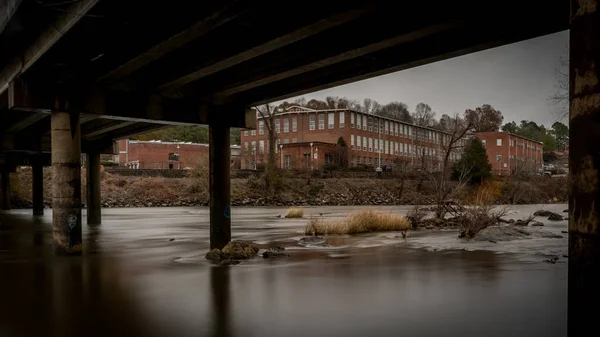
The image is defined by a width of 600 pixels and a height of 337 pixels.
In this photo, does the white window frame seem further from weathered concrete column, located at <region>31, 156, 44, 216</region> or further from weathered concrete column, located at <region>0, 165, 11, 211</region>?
weathered concrete column, located at <region>31, 156, 44, 216</region>

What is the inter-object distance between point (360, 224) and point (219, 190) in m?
10.6

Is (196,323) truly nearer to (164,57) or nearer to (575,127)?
(575,127)

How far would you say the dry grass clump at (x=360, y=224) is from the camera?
2441 centimetres

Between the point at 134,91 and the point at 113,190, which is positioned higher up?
the point at 134,91

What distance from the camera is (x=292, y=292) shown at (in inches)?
440

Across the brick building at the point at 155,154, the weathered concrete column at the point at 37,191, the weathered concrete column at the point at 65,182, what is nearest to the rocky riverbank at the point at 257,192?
the weathered concrete column at the point at 37,191

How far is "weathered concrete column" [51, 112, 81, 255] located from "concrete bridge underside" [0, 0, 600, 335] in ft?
0.10

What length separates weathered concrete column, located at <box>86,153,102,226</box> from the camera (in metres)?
28.2

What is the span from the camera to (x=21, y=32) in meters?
12.8

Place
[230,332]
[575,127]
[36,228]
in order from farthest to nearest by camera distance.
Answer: [36,228]
[230,332]
[575,127]

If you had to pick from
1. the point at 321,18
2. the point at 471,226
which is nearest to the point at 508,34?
the point at 321,18

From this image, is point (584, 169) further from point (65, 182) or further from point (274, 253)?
point (65, 182)

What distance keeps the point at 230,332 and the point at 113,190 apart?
55.5 metres

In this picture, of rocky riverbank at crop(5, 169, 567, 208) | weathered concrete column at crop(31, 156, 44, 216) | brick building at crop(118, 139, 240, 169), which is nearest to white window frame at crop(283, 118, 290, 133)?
brick building at crop(118, 139, 240, 169)
